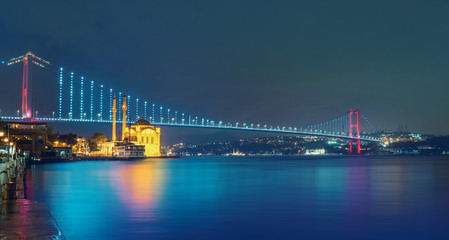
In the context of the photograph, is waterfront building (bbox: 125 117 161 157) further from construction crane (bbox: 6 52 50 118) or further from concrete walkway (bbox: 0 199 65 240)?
concrete walkway (bbox: 0 199 65 240)

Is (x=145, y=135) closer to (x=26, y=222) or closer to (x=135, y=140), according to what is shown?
(x=135, y=140)

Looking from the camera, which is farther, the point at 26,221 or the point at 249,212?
the point at 249,212

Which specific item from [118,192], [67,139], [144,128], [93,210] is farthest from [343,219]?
[144,128]

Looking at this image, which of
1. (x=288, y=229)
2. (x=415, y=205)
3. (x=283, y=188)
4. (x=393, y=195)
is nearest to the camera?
(x=288, y=229)

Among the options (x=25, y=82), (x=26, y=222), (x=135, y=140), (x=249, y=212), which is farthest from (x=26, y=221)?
(x=135, y=140)

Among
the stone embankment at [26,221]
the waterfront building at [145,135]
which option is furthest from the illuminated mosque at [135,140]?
the stone embankment at [26,221]

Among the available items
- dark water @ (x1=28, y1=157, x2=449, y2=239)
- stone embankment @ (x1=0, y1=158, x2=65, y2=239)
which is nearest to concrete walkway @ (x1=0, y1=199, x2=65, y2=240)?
stone embankment @ (x1=0, y1=158, x2=65, y2=239)

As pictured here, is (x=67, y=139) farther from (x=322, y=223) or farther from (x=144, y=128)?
(x=322, y=223)

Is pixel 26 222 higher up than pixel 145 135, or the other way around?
pixel 145 135

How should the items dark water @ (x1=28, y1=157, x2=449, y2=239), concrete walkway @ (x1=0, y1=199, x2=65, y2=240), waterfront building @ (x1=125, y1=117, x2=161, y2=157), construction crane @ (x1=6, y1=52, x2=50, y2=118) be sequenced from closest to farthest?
concrete walkway @ (x1=0, y1=199, x2=65, y2=240) → dark water @ (x1=28, y1=157, x2=449, y2=239) → construction crane @ (x1=6, y1=52, x2=50, y2=118) → waterfront building @ (x1=125, y1=117, x2=161, y2=157)
